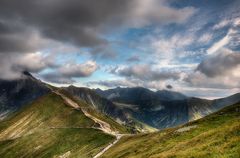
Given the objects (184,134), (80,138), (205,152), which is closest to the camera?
(205,152)

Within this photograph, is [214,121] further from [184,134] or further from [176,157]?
[176,157]

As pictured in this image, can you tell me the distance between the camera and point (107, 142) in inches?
5113

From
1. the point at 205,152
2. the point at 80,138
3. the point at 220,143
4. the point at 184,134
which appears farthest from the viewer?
the point at 80,138

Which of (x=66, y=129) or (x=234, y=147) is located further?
(x=66, y=129)

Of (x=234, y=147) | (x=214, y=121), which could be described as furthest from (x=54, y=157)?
(x=234, y=147)

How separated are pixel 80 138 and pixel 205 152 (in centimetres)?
13416

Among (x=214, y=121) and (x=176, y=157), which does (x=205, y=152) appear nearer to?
(x=176, y=157)

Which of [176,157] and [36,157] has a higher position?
[176,157]

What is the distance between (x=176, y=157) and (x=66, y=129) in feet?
540

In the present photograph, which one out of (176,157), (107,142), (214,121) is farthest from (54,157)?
(176,157)

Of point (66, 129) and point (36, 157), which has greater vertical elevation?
point (66, 129)

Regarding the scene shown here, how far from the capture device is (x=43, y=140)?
191 meters

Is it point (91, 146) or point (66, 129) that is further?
point (66, 129)

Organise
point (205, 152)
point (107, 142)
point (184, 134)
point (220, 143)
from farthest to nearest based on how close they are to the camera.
Answer: point (107, 142)
point (184, 134)
point (220, 143)
point (205, 152)
